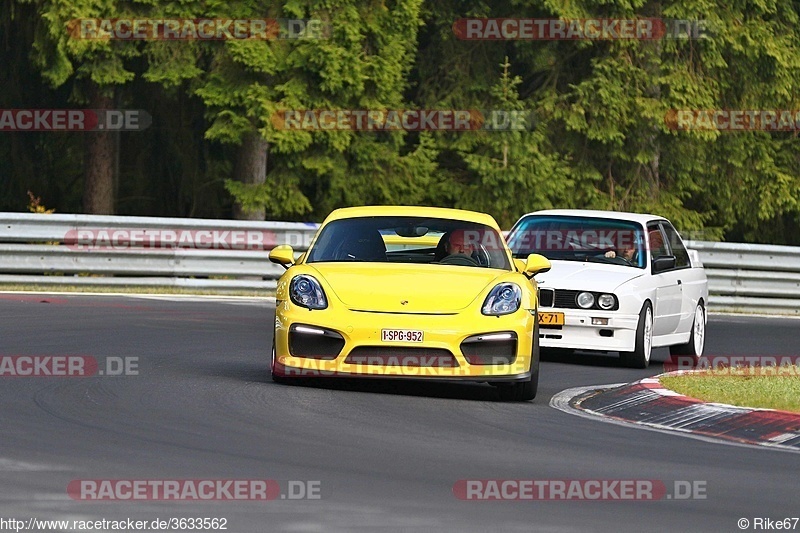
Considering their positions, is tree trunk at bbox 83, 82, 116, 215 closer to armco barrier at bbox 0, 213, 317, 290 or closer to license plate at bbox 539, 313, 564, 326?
armco barrier at bbox 0, 213, 317, 290

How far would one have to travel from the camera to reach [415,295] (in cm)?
1111

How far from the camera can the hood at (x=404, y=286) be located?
11.0 metres

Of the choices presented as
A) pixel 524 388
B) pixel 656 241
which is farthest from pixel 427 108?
pixel 524 388

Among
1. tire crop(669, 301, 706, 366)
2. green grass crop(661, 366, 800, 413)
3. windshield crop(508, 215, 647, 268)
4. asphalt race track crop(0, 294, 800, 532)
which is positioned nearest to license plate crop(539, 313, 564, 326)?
windshield crop(508, 215, 647, 268)

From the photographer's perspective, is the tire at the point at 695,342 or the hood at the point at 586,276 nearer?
the hood at the point at 586,276

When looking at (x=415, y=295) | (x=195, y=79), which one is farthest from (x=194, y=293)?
(x=415, y=295)

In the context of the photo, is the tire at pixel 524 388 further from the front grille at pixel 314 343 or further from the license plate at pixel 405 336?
the front grille at pixel 314 343

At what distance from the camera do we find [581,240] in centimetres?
1622

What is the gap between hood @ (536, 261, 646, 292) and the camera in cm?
1505

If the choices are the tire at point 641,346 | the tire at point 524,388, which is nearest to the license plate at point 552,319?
the tire at point 641,346

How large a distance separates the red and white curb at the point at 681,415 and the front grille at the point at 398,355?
98 cm

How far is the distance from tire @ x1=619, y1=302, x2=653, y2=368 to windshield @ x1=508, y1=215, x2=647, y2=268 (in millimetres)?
754

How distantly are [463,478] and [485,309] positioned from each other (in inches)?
134

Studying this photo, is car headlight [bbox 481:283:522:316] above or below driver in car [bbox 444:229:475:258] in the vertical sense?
below
